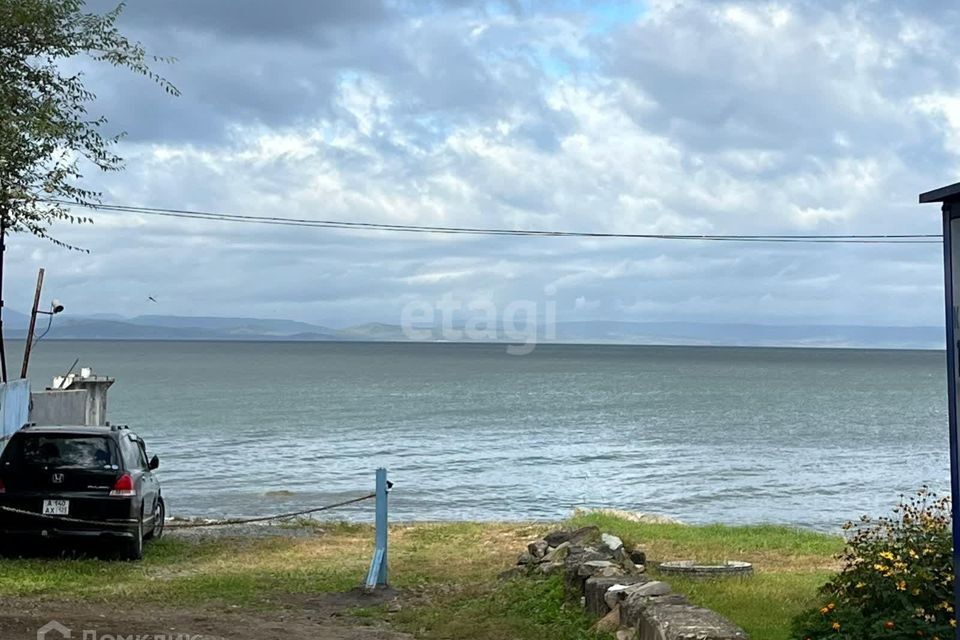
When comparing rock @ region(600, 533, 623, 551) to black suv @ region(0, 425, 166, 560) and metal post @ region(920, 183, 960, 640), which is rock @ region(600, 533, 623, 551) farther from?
metal post @ region(920, 183, 960, 640)

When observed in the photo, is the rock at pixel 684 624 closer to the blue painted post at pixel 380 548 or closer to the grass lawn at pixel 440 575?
the grass lawn at pixel 440 575

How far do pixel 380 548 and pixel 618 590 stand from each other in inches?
160

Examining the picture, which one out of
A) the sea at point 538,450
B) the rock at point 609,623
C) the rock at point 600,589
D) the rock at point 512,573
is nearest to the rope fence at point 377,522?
the rock at point 512,573

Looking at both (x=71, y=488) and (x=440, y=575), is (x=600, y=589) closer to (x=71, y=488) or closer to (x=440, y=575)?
(x=440, y=575)

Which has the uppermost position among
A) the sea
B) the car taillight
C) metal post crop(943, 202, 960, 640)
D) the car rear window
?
metal post crop(943, 202, 960, 640)

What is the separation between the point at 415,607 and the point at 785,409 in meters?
72.4

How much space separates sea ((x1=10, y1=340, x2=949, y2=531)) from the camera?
29.9 metres

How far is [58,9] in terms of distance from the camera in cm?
1123

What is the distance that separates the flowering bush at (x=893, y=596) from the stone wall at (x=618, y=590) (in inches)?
26.8

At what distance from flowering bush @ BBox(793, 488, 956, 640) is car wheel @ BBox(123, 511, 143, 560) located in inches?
362

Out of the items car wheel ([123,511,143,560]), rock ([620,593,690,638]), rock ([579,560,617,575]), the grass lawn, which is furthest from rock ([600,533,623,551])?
car wheel ([123,511,143,560])

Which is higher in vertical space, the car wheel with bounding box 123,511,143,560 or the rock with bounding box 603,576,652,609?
the rock with bounding box 603,576,652,609

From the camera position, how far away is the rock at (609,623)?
9.03 m

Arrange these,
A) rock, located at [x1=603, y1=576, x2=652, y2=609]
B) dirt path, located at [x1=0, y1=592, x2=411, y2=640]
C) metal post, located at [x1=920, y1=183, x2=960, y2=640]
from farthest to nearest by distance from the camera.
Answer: rock, located at [x1=603, y1=576, x2=652, y2=609]
dirt path, located at [x1=0, y1=592, x2=411, y2=640]
metal post, located at [x1=920, y1=183, x2=960, y2=640]
